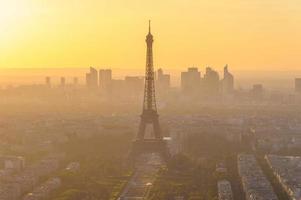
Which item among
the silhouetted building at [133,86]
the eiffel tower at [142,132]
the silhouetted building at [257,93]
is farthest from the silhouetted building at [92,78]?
the eiffel tower at [142,132]

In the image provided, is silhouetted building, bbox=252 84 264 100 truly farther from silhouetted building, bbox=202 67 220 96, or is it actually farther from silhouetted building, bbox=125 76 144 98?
silhouetted building, bbox=125 76 144 98

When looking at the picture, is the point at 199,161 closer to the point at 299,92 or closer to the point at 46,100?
the point at 46,100

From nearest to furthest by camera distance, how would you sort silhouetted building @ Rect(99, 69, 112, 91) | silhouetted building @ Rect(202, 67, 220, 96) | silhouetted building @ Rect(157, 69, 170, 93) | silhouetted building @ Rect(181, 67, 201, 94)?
silhouetted building @ Rect(202, 67, 220, 96), silhouetted building @ Rect(181, 67, 201, 94), silhouetted building @ Rect(99, 69, 112, 91), silhouetted building @ Rect(157, 69, 170, 93)

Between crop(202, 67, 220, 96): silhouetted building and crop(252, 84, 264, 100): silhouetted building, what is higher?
crop(202, 67, 220, 96): silhouetted building

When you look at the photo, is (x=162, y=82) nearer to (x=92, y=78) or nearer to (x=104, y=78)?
(x=104, y=78)

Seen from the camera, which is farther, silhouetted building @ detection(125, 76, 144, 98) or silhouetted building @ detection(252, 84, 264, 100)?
silhouetted building @ detection(125, 76, 144, 98)

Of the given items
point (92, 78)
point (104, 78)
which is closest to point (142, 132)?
point (104, 78)

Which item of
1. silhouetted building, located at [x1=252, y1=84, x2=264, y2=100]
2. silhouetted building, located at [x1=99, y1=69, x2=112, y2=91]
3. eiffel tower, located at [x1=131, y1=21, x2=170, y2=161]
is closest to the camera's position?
eiffel tower, located at [x1=131, y1=21, x2=170, y2=161]

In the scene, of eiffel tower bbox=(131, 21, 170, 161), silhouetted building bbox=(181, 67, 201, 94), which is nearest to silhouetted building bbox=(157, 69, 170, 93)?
silhouetted building bbox=(181, 67, 201, 94)
